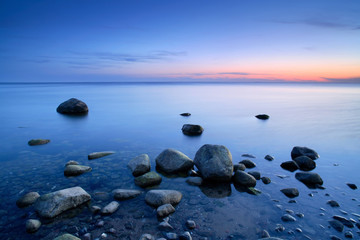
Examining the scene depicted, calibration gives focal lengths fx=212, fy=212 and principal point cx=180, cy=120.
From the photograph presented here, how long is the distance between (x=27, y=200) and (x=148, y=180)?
3.53m

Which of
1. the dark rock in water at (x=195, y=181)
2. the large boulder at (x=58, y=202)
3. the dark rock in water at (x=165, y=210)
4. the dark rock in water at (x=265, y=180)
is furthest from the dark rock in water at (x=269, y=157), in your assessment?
the large boulder at (x=58, y=202)

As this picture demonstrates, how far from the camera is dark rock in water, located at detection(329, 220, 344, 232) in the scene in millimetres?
5338

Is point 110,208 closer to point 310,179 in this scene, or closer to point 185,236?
point 185,236

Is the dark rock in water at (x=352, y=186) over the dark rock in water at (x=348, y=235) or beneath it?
beneath

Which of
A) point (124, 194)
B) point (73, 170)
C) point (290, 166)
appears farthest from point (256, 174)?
point (73, 170)

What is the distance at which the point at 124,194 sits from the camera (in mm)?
6531

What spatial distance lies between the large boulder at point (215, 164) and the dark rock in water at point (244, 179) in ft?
0.83

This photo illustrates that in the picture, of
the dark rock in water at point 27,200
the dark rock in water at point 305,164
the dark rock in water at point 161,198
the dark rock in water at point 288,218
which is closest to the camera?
the dark rock in water at point 288,218

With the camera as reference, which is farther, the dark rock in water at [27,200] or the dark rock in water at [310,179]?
the dark rock in water at [310,179]

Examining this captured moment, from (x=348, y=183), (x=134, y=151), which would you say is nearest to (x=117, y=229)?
(x=134, y=151)

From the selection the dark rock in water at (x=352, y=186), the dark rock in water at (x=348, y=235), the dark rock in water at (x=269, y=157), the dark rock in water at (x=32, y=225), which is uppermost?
the dark rock in water at (x=32, y=225)

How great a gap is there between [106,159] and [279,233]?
24.2ft

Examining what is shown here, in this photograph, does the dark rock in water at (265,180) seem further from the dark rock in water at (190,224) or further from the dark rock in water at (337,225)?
the dark rock in water at (190,224)

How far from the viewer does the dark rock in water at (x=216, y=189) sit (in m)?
6.94
